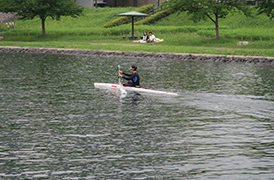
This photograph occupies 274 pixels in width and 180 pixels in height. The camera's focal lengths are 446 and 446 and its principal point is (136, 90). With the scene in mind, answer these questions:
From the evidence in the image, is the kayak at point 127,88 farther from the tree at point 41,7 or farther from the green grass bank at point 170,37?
the tree at point 41,7

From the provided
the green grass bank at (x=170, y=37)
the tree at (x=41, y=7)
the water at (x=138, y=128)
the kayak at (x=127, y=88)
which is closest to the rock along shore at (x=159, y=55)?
the green grass bank at (x=170, y=37)

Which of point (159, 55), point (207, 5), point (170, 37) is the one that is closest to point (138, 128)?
point (159, 55)

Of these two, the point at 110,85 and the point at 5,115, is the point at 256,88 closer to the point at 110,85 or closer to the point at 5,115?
the point at 110,85

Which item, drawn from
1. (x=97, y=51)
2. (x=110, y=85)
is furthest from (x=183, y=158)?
(x=97, y=51)

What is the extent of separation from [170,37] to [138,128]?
3833 cm

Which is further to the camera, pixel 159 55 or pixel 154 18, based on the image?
pixel 154 18

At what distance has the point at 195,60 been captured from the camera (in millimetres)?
41469

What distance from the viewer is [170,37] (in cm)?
5356

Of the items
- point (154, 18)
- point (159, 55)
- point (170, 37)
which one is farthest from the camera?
point (154, 18)

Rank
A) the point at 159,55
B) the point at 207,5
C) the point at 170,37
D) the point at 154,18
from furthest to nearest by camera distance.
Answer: the point at 154,18
the point at 170,37
the point at 207,5
the point at 159,55

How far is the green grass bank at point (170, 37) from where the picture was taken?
4455 cm

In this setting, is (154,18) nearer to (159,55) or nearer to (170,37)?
(170,37)

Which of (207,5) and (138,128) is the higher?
(207,5)

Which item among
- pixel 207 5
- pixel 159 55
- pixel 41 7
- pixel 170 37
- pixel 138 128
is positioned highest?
pixel 41 7
